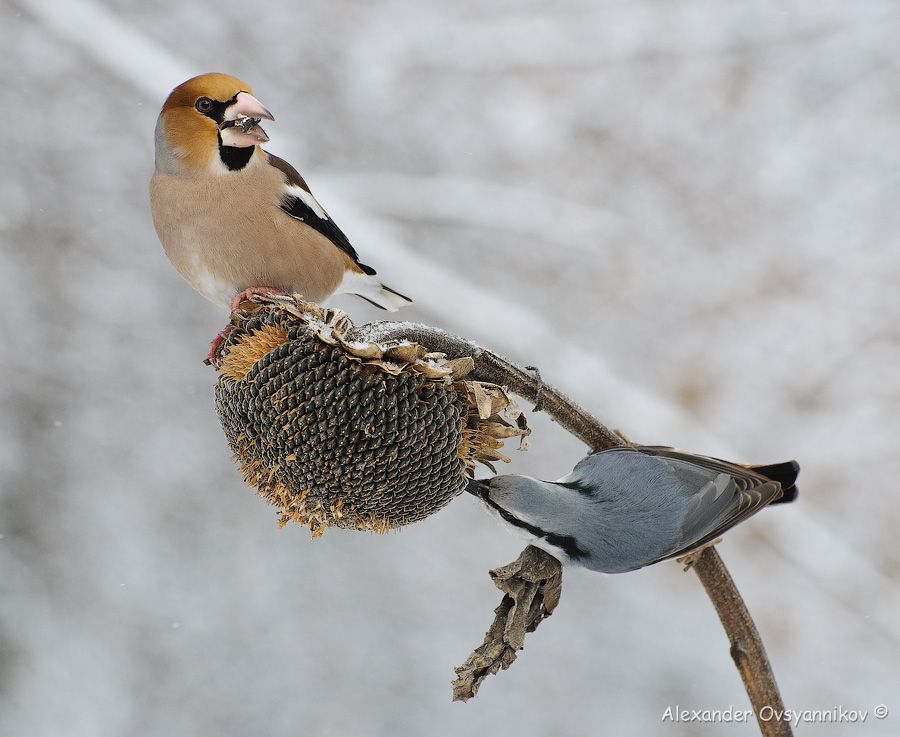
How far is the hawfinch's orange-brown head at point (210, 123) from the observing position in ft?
2.29

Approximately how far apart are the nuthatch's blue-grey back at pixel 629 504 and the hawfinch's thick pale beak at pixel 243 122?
1.54 ft

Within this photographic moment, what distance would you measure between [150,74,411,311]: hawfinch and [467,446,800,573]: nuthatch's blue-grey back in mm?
351

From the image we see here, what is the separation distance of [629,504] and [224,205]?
25.5 inches

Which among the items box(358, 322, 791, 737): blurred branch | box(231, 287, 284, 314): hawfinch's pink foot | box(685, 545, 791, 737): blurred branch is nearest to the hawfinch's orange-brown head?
box(231, 287, 284, 314): hawfinch's pink foot

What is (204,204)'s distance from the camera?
29.4 inches

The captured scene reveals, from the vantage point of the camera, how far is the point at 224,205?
0.75 meters

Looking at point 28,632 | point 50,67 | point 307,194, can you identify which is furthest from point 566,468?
point 50,67

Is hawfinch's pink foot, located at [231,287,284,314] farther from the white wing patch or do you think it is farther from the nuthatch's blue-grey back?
the nuthatch's blue-grey back

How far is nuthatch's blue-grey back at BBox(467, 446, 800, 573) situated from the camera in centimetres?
80

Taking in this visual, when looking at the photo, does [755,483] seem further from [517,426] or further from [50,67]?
[50,67]

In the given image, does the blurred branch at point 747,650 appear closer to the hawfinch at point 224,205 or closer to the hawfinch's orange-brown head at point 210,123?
the hawfinch at point 224,205

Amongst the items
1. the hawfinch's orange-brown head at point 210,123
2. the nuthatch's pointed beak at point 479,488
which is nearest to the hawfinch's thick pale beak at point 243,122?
the hawfinch's orange-brown head at point 210,123

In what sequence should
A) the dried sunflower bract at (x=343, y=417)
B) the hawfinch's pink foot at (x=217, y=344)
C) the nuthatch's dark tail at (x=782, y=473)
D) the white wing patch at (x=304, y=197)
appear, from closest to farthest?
the dried sunflower bract at (x=343, y=417)
the hawfinch's pink foot at (x=217, y=344)
the white wing patch at (x=304, y=197)
the nuthatch's dark tail at (x=782, y=473)

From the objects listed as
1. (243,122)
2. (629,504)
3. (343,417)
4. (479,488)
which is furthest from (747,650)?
(243,122)
